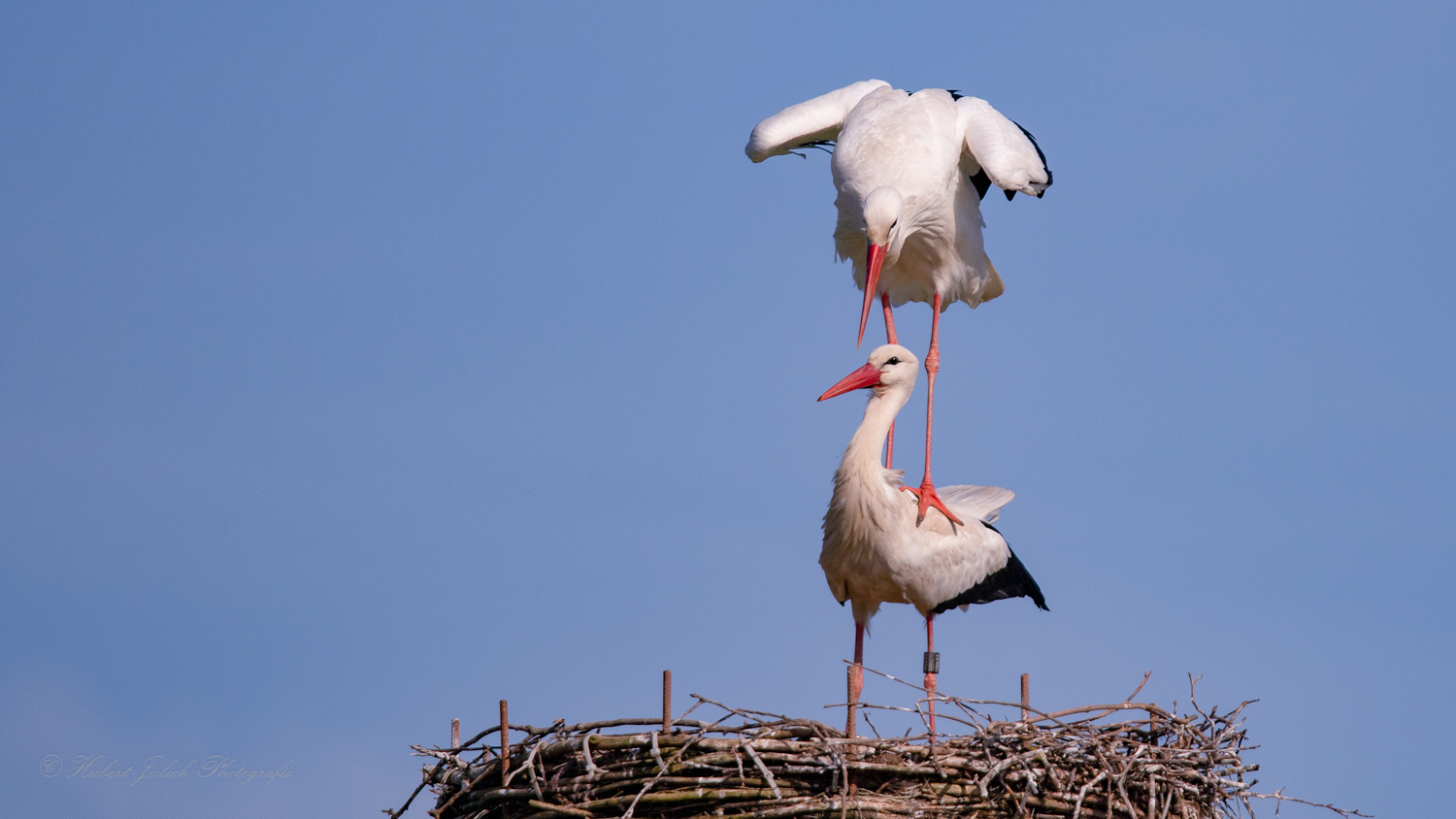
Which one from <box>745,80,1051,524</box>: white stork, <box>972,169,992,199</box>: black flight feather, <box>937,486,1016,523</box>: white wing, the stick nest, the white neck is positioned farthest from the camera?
<box>972,169,992,199</box>: black flight feather

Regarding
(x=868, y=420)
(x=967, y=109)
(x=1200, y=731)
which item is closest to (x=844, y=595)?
(x=868, y=420)

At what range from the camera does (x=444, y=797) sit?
8539mm

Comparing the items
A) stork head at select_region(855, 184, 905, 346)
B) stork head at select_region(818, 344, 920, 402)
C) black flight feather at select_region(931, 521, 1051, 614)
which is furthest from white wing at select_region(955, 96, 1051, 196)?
black flight feather at select_region(931, 521, 1051, 614)

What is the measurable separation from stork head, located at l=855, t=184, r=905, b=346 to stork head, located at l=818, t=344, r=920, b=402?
2.43ft

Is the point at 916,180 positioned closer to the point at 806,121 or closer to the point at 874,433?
the point at 806,121

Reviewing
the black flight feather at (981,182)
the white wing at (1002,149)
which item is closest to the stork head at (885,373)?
the white wing at (1002,149)

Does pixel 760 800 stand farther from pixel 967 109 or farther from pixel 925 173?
pixel 967 109

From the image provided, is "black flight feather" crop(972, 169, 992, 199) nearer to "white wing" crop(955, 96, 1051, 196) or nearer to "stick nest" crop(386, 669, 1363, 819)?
"white wing" crop(955, 96, 1051, 196)

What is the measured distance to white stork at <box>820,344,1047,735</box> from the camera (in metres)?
9.48

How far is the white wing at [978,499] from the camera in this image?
10297 millimetres

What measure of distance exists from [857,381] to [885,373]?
5.8 inches

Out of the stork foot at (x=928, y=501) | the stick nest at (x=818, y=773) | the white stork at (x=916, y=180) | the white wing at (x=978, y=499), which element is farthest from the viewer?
the white stork at (x=916, y=180)

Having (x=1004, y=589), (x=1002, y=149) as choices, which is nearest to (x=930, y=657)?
(x=1004, y=589)

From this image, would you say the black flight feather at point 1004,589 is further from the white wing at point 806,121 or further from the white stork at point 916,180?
the white wing at point 806,121
